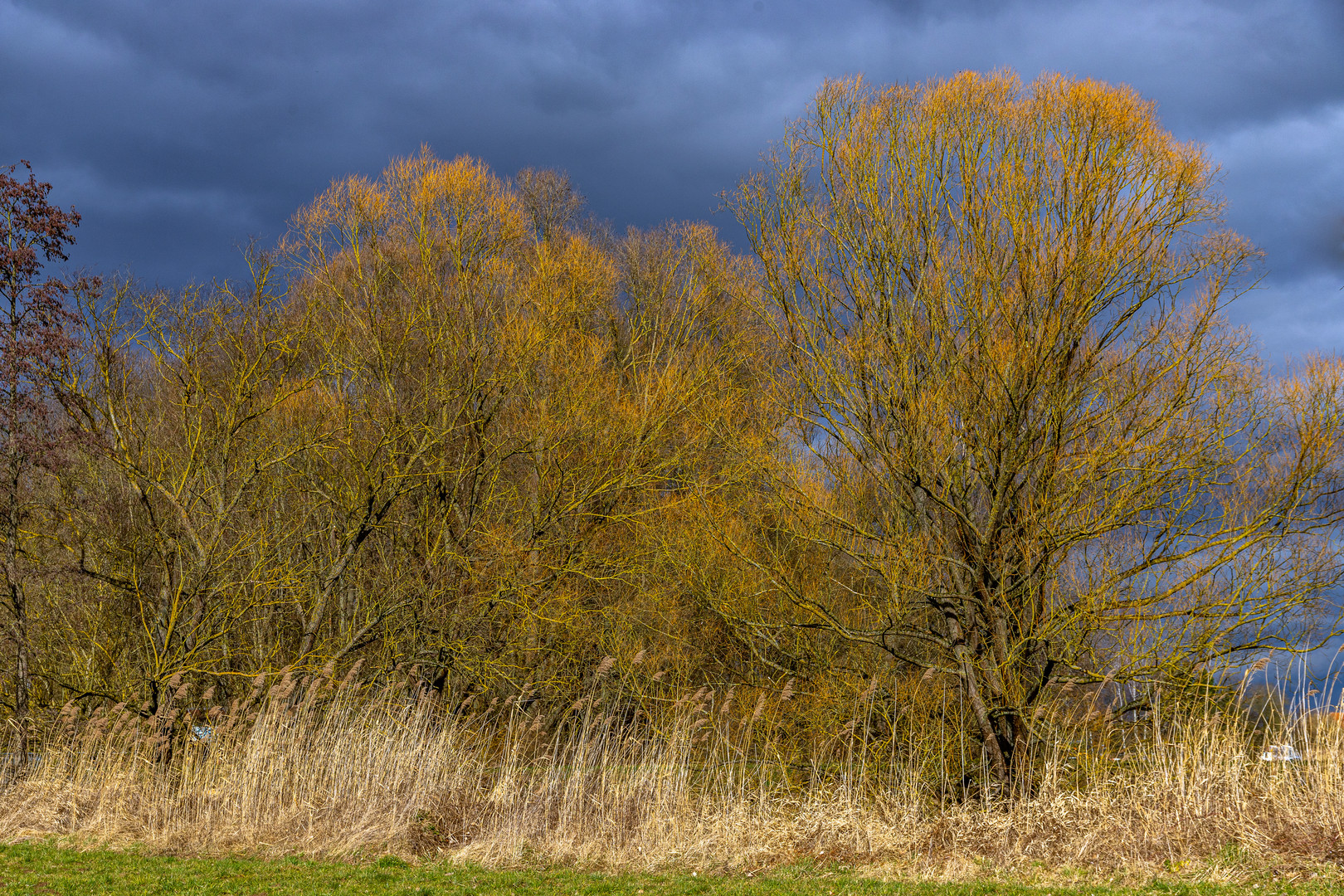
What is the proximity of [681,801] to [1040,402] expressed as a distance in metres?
5.10

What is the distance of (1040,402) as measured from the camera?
9.35 m

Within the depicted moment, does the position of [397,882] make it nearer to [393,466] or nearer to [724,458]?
[393,466]

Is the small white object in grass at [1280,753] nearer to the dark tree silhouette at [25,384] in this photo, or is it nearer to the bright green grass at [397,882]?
the bright green grass at [397,882]

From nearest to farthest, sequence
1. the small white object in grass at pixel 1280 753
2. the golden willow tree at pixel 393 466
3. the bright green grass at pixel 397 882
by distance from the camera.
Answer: the bright green grass at pixel 397 882
the small white object in grass at pixel 1280 753
the golden willow tree at pixel 393 466

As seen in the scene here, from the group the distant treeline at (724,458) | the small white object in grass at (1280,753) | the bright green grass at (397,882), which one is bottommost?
the bright green grass at (397,882)

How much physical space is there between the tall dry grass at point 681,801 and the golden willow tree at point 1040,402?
37.4 inches

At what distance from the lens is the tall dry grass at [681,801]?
7168 millimetres

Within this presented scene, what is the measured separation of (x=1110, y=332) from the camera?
9.33 meters

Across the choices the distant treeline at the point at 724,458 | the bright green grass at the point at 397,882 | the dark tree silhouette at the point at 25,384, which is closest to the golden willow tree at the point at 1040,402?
the distant treeline at the point at 724,458

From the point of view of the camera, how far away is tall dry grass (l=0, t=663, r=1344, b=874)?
23.5 feet

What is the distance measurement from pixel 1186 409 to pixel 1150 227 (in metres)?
1.81

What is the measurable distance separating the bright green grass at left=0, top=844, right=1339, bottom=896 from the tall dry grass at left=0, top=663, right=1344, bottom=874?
44cm

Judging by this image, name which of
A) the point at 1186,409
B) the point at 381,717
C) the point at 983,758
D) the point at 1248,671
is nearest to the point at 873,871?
the point at 983,758

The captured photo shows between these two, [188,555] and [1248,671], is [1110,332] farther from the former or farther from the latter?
[188,555]
